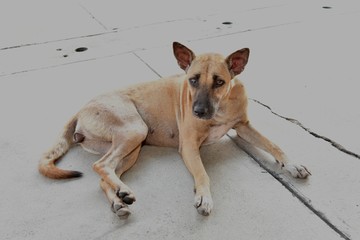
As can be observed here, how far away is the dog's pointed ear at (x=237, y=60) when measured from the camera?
8.68ft

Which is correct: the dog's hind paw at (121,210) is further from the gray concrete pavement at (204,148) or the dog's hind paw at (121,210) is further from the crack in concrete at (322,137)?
the crack in concrete at (322,137)

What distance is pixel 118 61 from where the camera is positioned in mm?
4578

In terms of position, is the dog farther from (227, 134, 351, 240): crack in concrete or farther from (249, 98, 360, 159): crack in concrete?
(249, 98, 360, 159): crack in concrete

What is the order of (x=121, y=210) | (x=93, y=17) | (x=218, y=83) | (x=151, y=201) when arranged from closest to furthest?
1. (x=121, y=210)
2. (x=151, y=201)
3. (x=218, y=83)
4. (x=93, y=17)

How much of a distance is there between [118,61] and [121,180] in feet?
7.27

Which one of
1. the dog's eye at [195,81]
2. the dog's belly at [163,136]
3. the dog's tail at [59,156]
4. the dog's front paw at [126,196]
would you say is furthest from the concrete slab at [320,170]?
the dog's tail at [59,156]

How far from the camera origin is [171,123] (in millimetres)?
2965

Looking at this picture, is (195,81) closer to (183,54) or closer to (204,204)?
(183,54)

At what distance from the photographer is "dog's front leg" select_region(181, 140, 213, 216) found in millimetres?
2354

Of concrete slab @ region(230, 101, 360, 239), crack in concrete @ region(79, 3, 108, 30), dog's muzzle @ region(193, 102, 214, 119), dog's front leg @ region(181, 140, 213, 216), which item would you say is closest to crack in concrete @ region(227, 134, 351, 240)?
concrete slab @ region(230, 101, 360, 239)

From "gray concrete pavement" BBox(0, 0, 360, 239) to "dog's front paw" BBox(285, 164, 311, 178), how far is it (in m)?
0.05

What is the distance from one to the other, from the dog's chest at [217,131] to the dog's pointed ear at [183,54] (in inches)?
18.8

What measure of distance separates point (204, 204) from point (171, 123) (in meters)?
0.80

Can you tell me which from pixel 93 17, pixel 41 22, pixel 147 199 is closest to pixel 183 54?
pixel 147 199
